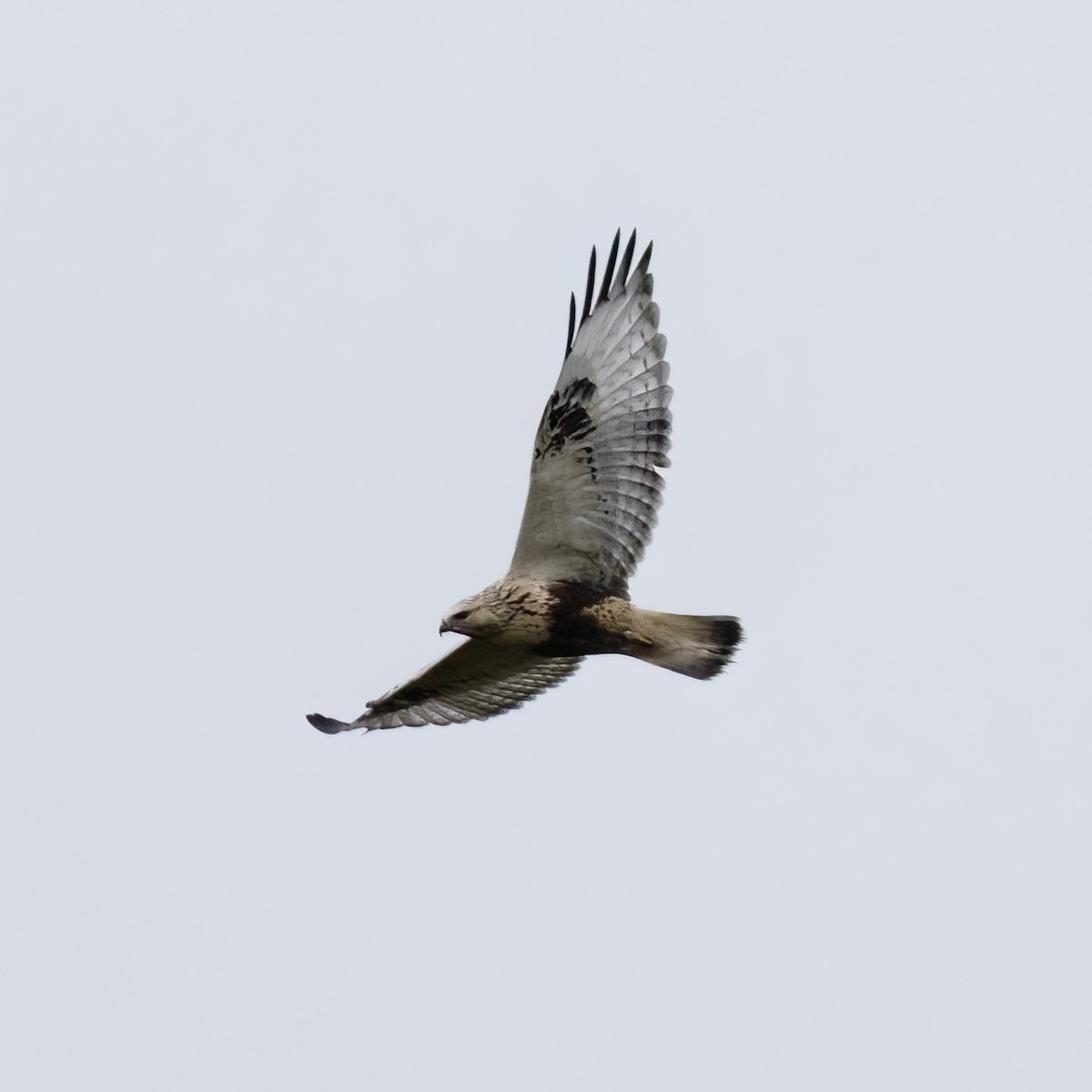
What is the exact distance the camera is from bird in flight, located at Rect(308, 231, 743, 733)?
11266 mm

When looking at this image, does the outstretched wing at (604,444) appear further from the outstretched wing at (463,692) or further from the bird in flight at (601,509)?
the outstretched wing at (463,692)

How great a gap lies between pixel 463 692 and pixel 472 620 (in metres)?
1.23

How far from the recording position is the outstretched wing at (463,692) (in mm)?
12094

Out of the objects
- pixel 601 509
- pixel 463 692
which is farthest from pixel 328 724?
pixel 601 509

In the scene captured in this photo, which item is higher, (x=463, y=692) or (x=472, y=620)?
(x=463, y=692)

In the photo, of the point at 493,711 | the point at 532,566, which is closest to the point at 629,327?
the point at 532,566

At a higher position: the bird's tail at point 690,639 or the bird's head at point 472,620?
the bird's tail at point 690,639

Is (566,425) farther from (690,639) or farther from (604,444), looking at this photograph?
(690,639)

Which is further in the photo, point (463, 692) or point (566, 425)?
point (463, 692)

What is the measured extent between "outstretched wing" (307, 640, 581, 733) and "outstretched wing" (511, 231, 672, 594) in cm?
83

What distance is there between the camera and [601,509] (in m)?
11.3

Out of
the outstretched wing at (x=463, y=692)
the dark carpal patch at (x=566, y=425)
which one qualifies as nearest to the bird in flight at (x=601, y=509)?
the dark carpal patch at (x=566, y=425)

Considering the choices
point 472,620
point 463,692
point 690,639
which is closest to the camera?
point 472,620

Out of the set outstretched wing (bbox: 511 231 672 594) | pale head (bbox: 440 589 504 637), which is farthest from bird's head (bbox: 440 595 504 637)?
outstretched wing (bbox: 511 231 672 594)
